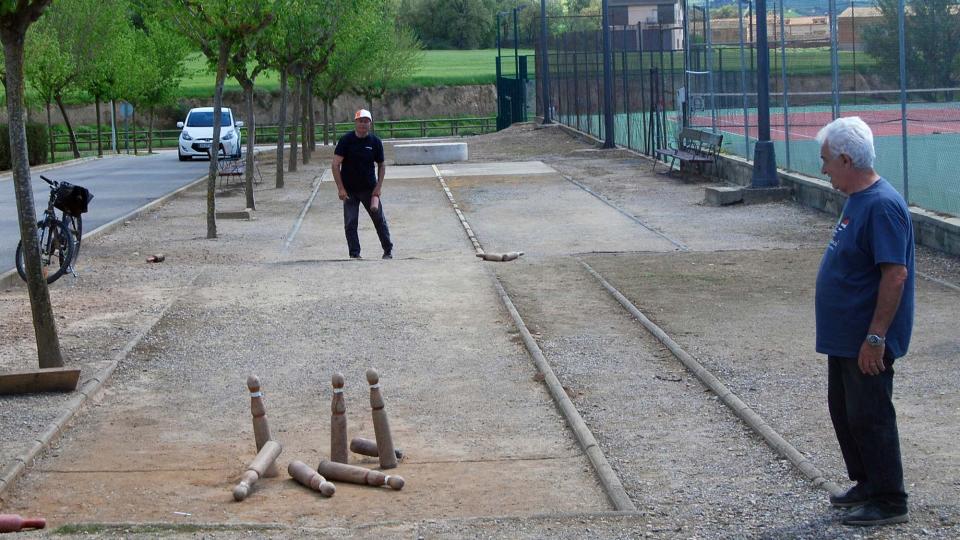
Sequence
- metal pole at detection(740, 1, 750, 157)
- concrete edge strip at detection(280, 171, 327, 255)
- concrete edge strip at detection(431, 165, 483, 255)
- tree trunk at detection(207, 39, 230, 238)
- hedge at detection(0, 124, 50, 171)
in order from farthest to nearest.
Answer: hedge at detection(0, 124, 50, 171) → metal pole at detection(740, 1, 750, 157) → tree trunk at detection(207, 39, 230, 238) → concrete edge strip at detection(280, 171, 327, 255) → concrete edge strip at detection(431, 165, 483, 255)

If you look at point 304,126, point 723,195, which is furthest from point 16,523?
point 304,126

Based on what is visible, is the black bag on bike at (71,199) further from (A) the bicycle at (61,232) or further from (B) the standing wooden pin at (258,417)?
(B) the standing wooden pin at (258,417)

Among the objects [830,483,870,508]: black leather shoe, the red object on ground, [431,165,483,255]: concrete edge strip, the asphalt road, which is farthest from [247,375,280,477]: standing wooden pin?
the asphalt road

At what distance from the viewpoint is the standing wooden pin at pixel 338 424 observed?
6.92m

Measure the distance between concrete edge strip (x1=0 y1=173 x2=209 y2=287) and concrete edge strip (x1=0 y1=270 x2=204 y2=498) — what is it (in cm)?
374

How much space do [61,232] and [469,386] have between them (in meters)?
7.44

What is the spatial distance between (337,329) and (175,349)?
1408mm

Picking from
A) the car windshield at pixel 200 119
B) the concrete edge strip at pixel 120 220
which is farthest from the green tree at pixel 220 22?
the car windshield at pixel 200 119

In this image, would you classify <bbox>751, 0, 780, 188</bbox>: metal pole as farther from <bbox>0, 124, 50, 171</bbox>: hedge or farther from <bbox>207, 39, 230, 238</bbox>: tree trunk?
<bbox>0, 124, 50, 171</bbox>: hedge

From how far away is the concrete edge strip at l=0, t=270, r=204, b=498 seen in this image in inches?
272

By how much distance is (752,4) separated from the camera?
2433cm

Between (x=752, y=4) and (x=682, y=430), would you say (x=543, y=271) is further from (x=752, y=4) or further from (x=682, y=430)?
(x=752, y=4)

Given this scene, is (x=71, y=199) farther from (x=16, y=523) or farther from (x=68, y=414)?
(x=16, y=523)

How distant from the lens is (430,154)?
3759 centimetres
